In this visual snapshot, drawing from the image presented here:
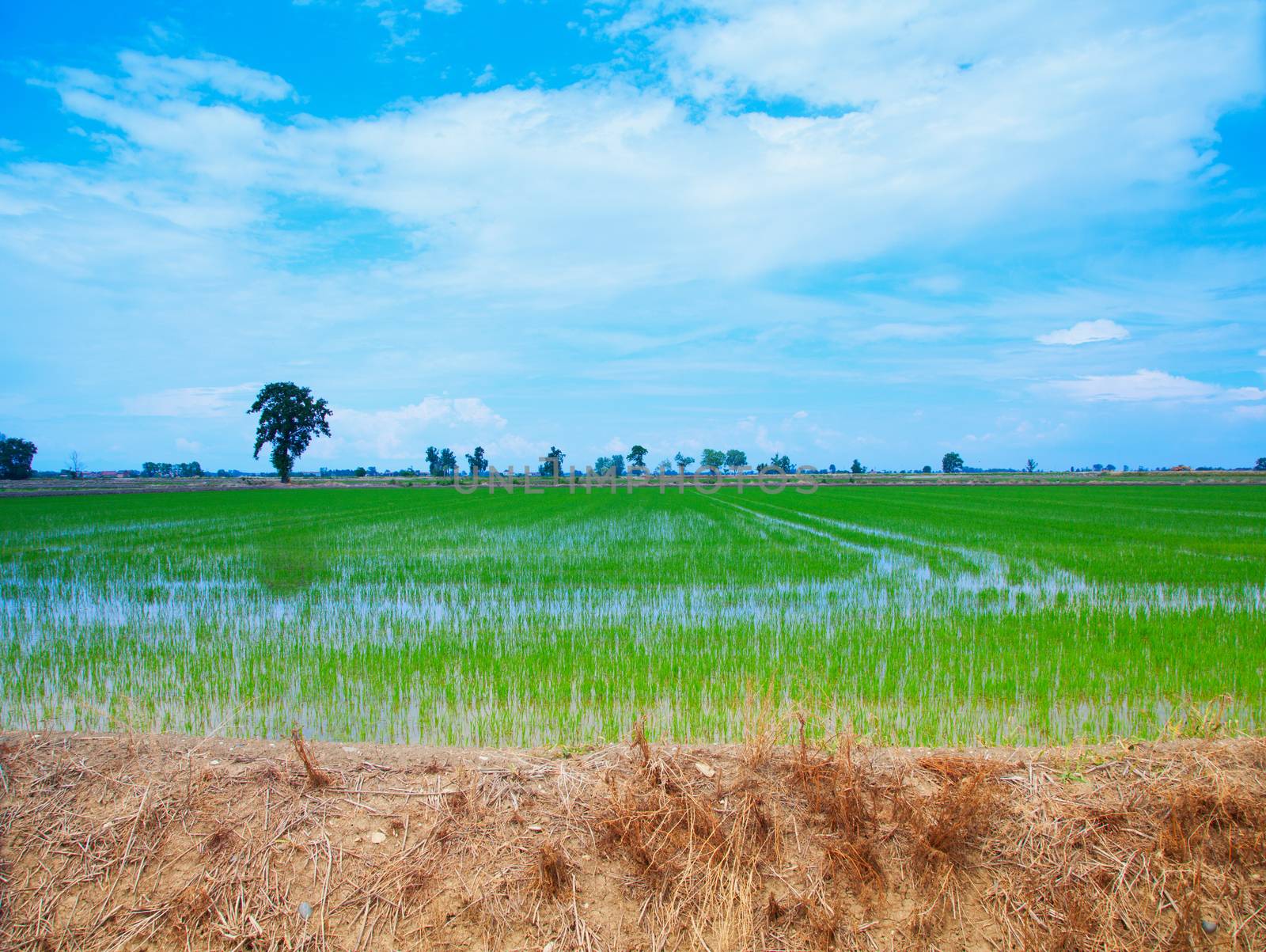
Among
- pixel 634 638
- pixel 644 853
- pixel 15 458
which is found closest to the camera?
pixel 644 853

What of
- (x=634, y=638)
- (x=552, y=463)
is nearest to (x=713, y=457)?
(x=552, y=463)

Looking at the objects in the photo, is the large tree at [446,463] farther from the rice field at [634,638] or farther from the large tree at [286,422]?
the rice field at [634,638]

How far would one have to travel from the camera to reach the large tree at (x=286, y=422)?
6975 centimetres

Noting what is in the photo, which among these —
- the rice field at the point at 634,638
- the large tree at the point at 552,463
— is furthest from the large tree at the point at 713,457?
the rice field at the point at 634,638

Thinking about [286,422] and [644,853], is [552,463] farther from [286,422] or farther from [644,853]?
[644,853]

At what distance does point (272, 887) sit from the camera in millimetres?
3361

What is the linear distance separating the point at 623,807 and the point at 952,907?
171 cm

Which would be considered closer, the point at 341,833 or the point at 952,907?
the point at 952,907

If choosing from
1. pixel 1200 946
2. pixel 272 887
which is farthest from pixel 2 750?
pixel 1200 946

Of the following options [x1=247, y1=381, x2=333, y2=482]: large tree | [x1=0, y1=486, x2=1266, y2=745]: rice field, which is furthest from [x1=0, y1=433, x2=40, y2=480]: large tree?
[x1=0, y1=486, x2=1266, y2=745]: rice field

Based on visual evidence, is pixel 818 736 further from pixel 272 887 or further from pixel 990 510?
pixel 990 510

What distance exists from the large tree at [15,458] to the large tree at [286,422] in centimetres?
1899

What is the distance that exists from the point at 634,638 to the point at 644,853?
3.92m

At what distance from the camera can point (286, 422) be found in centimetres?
7012
